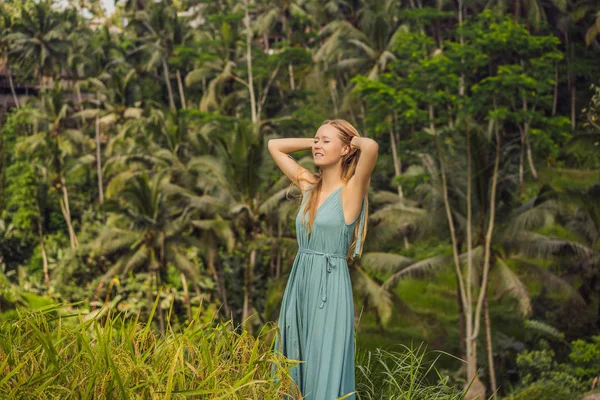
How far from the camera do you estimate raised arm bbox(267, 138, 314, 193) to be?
3.47 m

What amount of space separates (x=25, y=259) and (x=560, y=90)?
67.1 ft

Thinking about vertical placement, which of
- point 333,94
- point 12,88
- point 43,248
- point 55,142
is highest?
point 12,88

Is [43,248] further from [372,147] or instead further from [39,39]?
[372,147]

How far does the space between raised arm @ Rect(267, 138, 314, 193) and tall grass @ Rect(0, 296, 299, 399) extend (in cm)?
72

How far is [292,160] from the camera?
141 inches

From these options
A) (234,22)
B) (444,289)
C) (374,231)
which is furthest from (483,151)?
(234,22)

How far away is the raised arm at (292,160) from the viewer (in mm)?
3469

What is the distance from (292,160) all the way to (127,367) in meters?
1.24

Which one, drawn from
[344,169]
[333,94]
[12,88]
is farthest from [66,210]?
[344,169]

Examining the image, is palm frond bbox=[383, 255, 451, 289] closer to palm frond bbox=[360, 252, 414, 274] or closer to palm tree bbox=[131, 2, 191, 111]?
palm frond bbox=[360, 252, 414, 274]

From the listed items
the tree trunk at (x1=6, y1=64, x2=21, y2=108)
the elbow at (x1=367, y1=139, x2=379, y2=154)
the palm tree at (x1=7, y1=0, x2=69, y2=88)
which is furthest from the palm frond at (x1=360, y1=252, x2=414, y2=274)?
the palm tree at (x1=7, y1=0, x2=69, y2=88)

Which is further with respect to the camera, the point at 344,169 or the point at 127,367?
the point at 344,169

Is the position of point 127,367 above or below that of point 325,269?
below

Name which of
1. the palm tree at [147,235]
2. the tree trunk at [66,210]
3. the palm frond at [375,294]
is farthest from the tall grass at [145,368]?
the tree trunk at [66,210]
